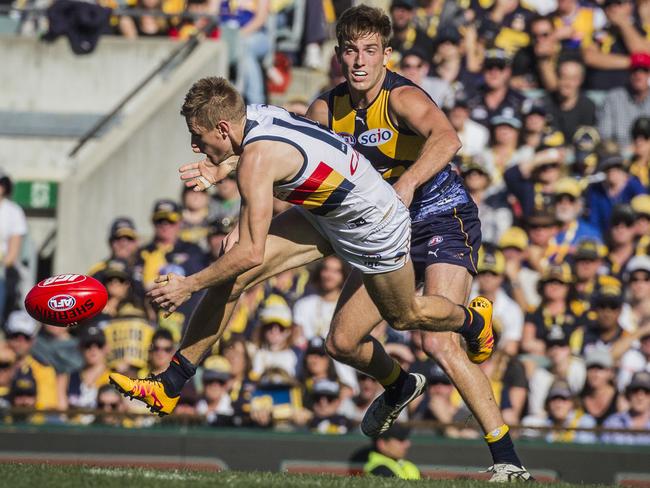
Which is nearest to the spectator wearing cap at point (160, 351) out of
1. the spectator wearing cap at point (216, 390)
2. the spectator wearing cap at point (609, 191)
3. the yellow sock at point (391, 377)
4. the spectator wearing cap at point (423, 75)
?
the spectator wearing cap at point (216, 390)

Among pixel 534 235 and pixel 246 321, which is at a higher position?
pixel 534 235

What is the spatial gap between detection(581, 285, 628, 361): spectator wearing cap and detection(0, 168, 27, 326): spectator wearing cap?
5.42 metres

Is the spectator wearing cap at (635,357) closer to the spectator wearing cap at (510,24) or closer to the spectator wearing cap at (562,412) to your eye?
Result: the spectator wearing cap at (562,412)

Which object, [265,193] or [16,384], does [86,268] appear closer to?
[16,384]

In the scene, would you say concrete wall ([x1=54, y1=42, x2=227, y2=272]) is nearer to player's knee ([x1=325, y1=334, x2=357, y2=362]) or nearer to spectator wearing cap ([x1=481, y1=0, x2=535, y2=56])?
spectator wearing cap ([x1=481, y1=0, x2=535, y2=56])

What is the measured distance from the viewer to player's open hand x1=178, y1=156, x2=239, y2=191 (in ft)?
23.9

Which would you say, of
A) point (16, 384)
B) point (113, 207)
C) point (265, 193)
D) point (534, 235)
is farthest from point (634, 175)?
point (265, 193)

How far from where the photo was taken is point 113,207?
13.6 metres

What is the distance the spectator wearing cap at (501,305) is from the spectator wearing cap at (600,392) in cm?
74

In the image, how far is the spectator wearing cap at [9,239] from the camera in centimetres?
1260

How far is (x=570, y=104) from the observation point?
13.6 metres

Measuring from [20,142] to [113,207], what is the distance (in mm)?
1434

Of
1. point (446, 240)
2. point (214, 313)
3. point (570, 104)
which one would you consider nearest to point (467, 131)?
point (570, 104)

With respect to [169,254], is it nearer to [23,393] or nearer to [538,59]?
[23,393]
